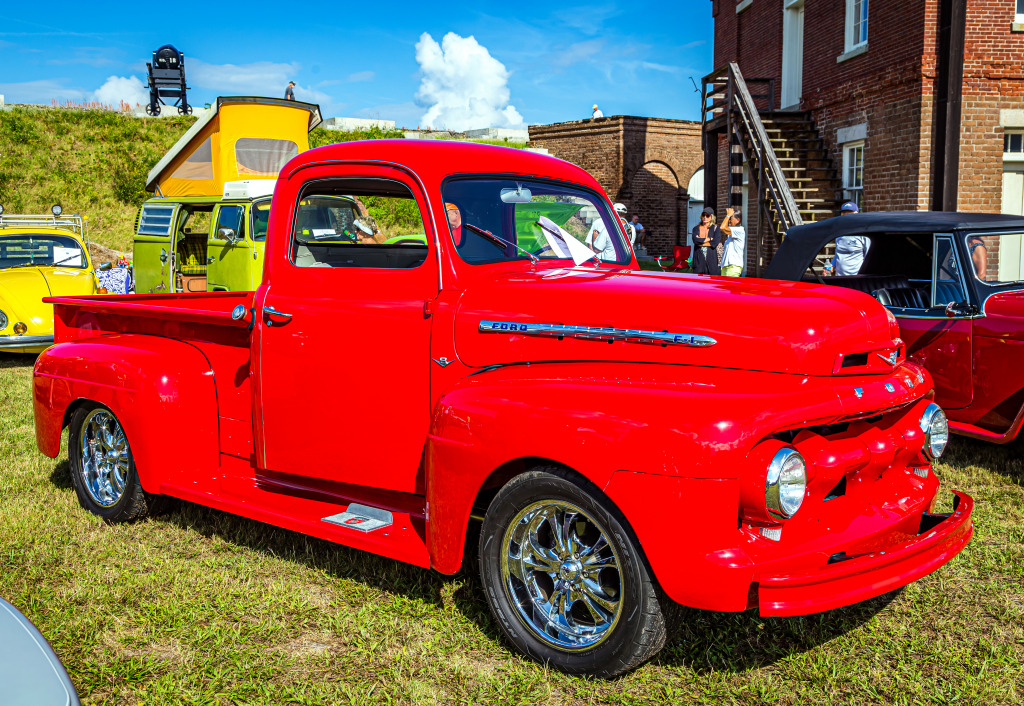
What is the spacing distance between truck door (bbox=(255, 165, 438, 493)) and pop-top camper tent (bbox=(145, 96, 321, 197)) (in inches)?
396

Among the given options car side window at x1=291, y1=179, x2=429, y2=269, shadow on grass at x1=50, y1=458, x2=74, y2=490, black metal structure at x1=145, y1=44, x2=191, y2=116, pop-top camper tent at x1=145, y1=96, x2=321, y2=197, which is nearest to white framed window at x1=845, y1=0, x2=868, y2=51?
pop-top camper tent at x1=145, y1=96, x2=321, y2=197

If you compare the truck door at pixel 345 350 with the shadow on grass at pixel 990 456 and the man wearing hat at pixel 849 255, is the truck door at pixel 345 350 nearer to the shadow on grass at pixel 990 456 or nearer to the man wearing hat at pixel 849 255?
the shadow on grass at pixel 990 456

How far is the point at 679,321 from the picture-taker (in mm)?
3018

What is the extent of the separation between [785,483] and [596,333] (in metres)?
0.87

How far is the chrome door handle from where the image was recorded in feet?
12.9

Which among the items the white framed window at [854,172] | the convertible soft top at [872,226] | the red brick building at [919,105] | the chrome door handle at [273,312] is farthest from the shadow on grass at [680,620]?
the white framed window at [854,172]

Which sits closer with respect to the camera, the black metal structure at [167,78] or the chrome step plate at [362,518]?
the chrome step plate at [362,518]

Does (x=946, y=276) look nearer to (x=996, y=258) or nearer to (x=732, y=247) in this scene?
(x=996, y=258)

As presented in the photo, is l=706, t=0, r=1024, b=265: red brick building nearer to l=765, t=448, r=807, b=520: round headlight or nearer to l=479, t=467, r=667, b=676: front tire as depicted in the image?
l=765, t=448, r=807, b=520: round headlight

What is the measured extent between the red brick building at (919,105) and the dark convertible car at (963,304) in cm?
793

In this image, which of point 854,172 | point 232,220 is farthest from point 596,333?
point 854,172

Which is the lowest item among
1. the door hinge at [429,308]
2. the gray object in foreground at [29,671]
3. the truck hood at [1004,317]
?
the gray object in foreground at [29,671]

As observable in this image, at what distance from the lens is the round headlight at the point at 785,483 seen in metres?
2.65

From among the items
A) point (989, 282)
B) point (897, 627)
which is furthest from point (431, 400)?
point (989, 282)
